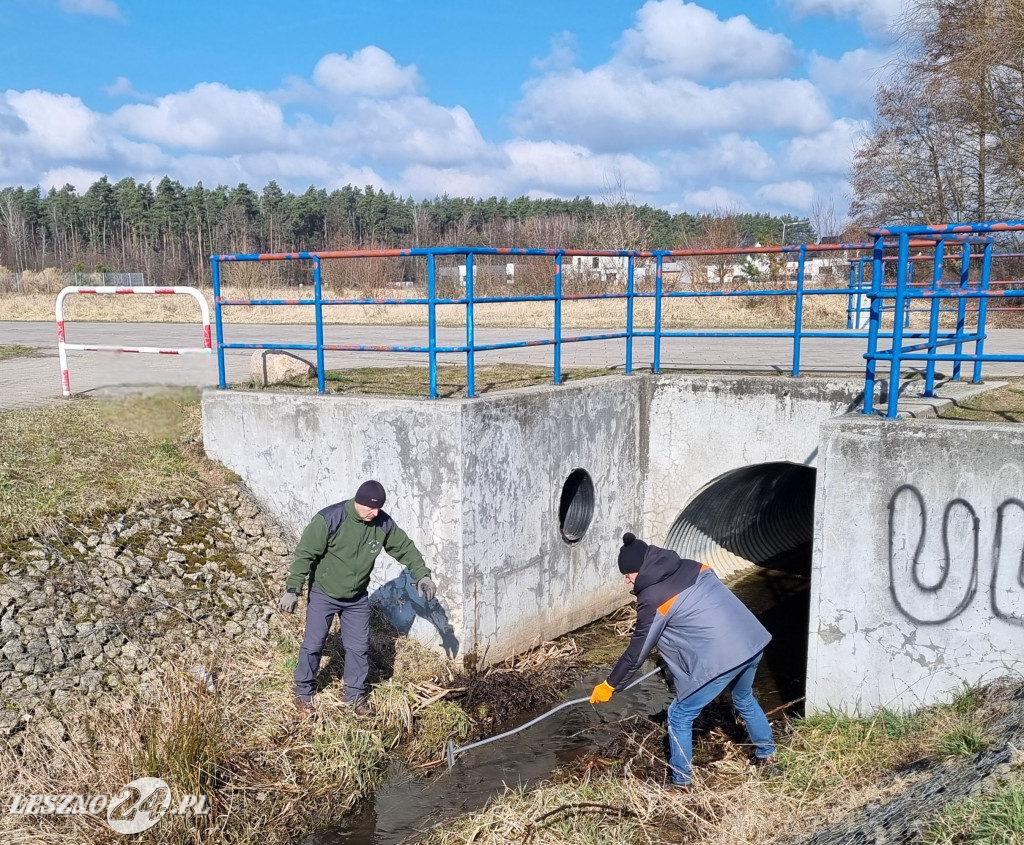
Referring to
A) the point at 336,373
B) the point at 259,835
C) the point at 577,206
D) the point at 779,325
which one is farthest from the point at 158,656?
the point at 577,206

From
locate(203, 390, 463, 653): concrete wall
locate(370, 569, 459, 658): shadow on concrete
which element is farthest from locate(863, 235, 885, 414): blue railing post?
locate(370, 569, 459, 658): shadow on concrete

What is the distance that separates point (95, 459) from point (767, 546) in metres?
7.49

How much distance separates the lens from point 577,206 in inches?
2687

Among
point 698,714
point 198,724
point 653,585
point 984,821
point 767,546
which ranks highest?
point 653,585

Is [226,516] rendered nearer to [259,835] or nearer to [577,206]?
[259,835]

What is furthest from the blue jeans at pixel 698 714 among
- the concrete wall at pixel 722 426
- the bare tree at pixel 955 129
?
the bare tree at pixel 955 129

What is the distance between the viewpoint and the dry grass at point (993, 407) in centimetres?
588

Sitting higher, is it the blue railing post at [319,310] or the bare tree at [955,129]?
the bare tree at [955,129]

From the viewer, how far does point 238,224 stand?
191 ft

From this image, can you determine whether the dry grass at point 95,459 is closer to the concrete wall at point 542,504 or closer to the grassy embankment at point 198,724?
the grassy embankment at point 198,724

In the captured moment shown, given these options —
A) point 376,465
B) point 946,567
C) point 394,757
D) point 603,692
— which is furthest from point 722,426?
point 394,757

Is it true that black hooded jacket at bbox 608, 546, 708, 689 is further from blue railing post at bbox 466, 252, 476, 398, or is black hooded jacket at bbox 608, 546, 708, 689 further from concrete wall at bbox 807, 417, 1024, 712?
blue railing post at bbox 466, 252, 476, 398

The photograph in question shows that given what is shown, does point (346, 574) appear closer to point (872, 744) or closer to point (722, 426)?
point (872, 744)

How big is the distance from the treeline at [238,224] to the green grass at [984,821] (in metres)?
41.5
